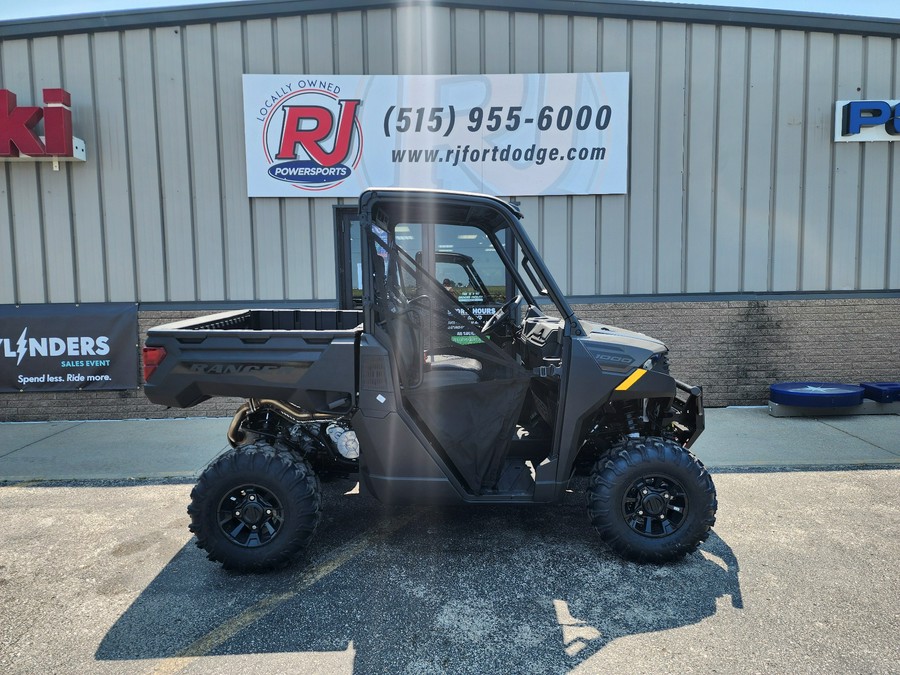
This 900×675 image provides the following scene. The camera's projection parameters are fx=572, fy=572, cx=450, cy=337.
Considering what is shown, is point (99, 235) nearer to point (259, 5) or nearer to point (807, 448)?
point (259, 5)

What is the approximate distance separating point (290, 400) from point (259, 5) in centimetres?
586

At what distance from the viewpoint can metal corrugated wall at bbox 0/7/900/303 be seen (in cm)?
717

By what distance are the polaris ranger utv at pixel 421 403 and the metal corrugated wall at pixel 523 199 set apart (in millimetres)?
4043

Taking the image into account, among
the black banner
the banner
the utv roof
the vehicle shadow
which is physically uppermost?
the banner

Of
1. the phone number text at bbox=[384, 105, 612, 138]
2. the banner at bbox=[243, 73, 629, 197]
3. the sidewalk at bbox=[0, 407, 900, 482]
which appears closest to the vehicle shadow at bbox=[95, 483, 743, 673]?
the sidewalk at bbox=[0, 407, 900, 482]

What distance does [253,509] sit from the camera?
3344 mm

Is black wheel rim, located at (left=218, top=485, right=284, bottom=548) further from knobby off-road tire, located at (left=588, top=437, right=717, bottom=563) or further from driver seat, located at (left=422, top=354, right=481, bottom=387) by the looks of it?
knobby off-road tire, located at (left=588, top=437, right=717, bottom=563)

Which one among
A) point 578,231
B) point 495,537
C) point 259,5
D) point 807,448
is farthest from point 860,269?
point 259,5

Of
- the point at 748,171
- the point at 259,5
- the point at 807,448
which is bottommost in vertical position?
the point at 807,448

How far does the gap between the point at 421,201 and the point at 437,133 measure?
421cm

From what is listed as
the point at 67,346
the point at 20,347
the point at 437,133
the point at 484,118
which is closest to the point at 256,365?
the point at 437,133

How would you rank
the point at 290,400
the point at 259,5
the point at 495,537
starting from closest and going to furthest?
the point at 290,400 < the point at 495,537 < the point at 259,5

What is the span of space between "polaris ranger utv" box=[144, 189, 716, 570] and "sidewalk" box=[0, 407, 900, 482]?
2.11 metres

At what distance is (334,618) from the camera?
293cm
